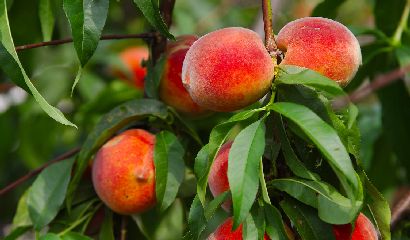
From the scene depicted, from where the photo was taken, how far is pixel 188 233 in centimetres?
89

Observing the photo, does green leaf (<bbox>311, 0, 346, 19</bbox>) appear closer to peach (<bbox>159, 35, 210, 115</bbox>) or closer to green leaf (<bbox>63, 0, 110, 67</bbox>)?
peach (<bbox>159, 35, 210, 115</bbox>)

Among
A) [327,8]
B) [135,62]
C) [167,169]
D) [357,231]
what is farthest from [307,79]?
[135,62]

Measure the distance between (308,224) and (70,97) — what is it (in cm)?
68

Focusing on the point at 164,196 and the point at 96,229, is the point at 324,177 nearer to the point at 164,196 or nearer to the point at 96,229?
the point at 164,196

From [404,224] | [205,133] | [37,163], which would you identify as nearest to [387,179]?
[404,224]

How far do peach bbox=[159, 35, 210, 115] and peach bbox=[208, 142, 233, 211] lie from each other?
0.76 ft

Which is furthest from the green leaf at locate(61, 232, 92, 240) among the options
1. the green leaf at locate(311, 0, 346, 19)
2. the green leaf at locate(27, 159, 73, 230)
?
the green leaf at locate(311, 0, 346, 19)

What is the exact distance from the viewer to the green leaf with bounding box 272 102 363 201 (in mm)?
738

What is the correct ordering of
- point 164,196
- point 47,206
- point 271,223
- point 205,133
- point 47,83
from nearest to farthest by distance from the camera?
point 271,223
point 164,196
point 47,206
point 205,133
point 47,83

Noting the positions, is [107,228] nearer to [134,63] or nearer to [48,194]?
[48,194]

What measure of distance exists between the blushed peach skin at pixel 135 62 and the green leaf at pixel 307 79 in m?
0.89

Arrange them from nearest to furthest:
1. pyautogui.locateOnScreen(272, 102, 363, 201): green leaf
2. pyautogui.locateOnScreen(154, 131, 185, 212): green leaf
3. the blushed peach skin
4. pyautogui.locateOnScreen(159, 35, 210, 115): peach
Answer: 1. pyautogui.locateOnScreen(272, 102, 363, 201): green leaf
2. pyautogui.locateOnScreen(154, 131, 185, 212): green leaf
3. pyautogui.locateOnScreen(159, 35, 210, 115): peach
4. the blushed peach skin

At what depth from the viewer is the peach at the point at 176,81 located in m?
1.12

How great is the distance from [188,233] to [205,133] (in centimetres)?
42
